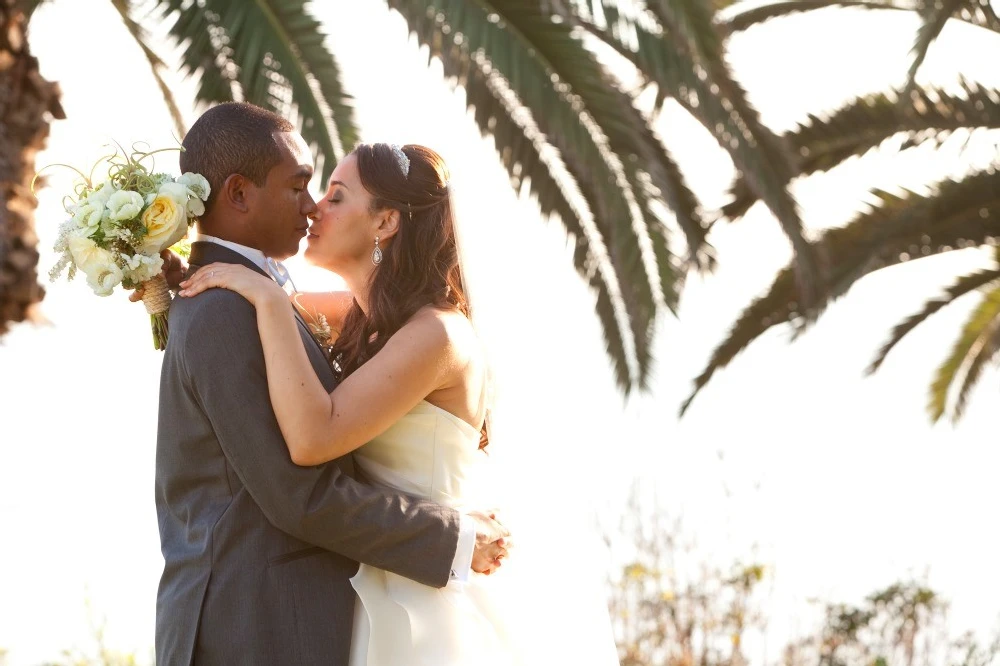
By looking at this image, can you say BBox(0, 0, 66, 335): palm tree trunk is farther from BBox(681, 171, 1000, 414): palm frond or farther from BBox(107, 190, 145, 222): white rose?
BBox(681, 171, 1000, 414): palm frond

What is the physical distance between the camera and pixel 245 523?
3330 millimetres

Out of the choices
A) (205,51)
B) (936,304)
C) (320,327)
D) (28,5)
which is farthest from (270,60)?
(936,304)

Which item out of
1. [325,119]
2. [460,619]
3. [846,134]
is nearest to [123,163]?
[460,619]

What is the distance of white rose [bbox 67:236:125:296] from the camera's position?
11.2 feet

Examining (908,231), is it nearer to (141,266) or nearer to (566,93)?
(566,93)

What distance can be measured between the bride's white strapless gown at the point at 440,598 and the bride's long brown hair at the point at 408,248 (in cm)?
33

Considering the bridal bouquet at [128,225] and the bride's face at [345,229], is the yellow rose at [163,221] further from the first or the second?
the bride's face at [345,229]

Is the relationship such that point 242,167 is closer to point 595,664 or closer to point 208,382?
point 208,382

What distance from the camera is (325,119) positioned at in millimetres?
7402

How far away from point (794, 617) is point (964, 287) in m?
3.74

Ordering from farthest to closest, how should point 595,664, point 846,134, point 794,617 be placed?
point 846,134 → point 794,617 → point 595,664

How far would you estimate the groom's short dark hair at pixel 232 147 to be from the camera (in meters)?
3.53

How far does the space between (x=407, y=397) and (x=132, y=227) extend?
82 centimetres

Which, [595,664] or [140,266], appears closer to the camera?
[140,266]
